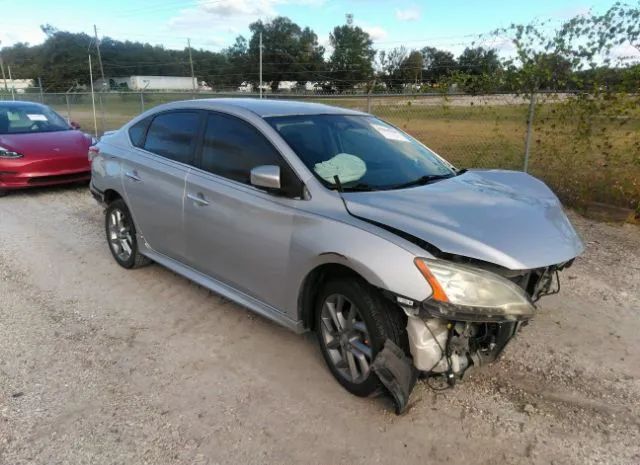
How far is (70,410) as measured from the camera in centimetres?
290

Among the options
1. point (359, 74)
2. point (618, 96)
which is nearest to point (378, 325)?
point (618, 96)

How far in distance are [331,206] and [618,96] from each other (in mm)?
5596

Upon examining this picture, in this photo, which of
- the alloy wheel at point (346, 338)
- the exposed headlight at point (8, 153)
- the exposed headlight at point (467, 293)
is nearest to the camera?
the exposed headlight at point (467, 293)

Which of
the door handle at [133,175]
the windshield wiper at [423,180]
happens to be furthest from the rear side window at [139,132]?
the windshield wiper at [423,180]

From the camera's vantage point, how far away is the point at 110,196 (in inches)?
204

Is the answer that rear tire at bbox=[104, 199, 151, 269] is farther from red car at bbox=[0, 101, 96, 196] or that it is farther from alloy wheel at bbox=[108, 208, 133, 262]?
red car at bbox=[0, 101, 96, 196]

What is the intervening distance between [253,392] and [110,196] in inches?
120

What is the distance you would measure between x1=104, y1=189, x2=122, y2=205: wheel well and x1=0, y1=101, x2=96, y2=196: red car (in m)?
3.83

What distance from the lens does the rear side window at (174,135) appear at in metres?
4.14

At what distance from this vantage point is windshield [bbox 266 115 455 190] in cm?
338

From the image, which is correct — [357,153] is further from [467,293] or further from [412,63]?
[412,63]

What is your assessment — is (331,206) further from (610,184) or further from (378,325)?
(610,184)

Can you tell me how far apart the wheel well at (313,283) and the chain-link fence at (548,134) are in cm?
549

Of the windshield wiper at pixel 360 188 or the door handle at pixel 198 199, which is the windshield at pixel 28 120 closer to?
the door handle at pixel 198 199
